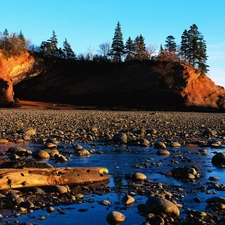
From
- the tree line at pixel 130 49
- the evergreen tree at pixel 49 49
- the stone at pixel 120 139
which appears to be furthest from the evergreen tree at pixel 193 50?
the stone at pixel 120 139

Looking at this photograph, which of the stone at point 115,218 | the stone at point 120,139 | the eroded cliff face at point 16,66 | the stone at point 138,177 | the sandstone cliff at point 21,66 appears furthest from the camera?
the sandstone cliff at point 21,66

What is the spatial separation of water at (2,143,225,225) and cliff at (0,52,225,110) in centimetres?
3030

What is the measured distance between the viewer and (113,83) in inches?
1834

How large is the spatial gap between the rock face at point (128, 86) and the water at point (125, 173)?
30.7m

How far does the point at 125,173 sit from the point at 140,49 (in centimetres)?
4660

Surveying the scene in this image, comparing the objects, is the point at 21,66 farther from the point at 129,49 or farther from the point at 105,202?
the point at 105,202

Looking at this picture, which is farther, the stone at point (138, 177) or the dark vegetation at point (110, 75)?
the dark vegetation at point (110, 75)

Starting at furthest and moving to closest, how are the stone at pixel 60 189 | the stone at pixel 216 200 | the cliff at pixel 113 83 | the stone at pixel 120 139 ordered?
the cliff at pixel 113 83 → the stone at pixel 120 139 → the stone at pixel 60 189 → the stone at pixel 216 200

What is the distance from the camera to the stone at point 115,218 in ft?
15.0

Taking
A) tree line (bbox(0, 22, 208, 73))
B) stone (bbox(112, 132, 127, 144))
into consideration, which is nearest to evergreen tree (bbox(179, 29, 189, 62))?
tree line (bbox(0, 22, 208, 73))

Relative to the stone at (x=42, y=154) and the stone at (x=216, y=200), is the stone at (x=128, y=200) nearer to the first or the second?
the stone at (x=216, y=200)

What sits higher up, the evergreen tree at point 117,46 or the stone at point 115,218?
the evergreen tree at point 117,46

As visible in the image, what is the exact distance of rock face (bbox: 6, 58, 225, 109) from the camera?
4347 centimetres

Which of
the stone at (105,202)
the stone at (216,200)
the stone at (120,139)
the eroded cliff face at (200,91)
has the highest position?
the eroded cliff face at (200,91)
